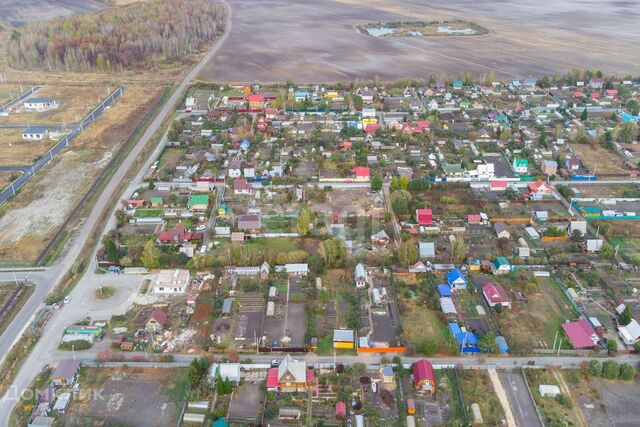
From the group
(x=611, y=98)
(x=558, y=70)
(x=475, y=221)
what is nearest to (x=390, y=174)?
(x=475, y=221)

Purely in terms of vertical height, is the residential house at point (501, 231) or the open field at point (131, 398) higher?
the residential house at point (501, 231)

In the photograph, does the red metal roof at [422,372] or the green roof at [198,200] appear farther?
the green roof at [198,200]

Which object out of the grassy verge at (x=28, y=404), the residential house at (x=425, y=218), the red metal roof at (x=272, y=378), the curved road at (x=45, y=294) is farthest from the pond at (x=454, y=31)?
the grassy verge at (x=28, y=404)

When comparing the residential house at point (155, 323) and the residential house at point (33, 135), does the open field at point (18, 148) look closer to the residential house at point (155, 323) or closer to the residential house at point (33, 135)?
the residential house at point (33, 135)

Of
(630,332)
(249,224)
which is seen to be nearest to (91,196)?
(249,224)

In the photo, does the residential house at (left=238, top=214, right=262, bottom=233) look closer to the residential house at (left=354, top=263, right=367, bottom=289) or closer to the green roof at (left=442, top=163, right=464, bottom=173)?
the residential house at (left=354, top=263, right=367, bottom=289)

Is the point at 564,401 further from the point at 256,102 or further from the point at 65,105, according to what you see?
the point at 65,105
